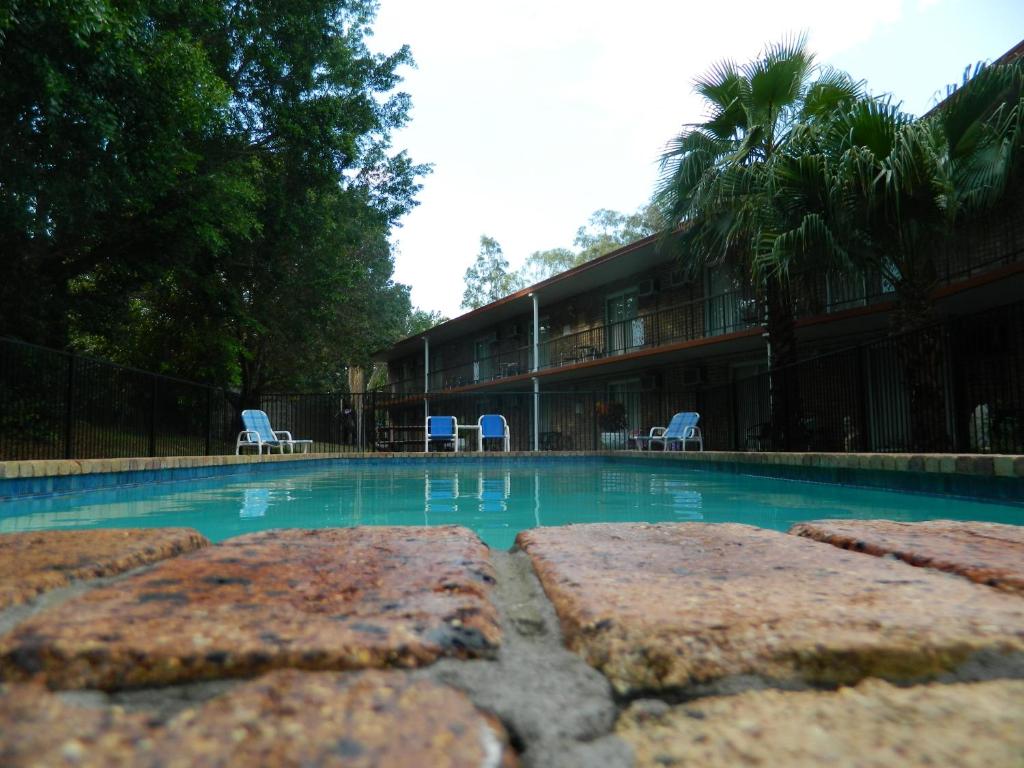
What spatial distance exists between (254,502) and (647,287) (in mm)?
13933

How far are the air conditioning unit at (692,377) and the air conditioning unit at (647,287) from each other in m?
2.30

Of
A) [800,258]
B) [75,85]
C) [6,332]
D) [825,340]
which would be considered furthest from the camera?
[825,340]

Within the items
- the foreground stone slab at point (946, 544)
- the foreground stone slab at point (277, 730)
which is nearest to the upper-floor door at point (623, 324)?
the foreground stone slab at point (946, 544)

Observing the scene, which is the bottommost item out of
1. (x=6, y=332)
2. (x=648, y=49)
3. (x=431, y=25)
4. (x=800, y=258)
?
(x=6, y=332)

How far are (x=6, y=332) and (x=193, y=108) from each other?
508 cm

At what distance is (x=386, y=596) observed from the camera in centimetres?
82

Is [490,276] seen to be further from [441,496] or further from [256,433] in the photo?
[441,496]

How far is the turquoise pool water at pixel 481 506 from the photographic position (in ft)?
13.4

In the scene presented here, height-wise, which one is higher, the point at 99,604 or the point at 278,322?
the point at 278,322

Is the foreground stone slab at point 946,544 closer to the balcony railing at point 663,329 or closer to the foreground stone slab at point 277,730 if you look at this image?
the foreground stone slab at point 277,730

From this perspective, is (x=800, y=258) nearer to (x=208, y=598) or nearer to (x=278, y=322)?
(x=208, y=598)

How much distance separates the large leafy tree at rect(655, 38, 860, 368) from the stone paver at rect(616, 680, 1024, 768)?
9284 mm

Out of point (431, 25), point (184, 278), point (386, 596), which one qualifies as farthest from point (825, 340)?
point (386, 596)

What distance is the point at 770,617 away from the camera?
737 millimetres
